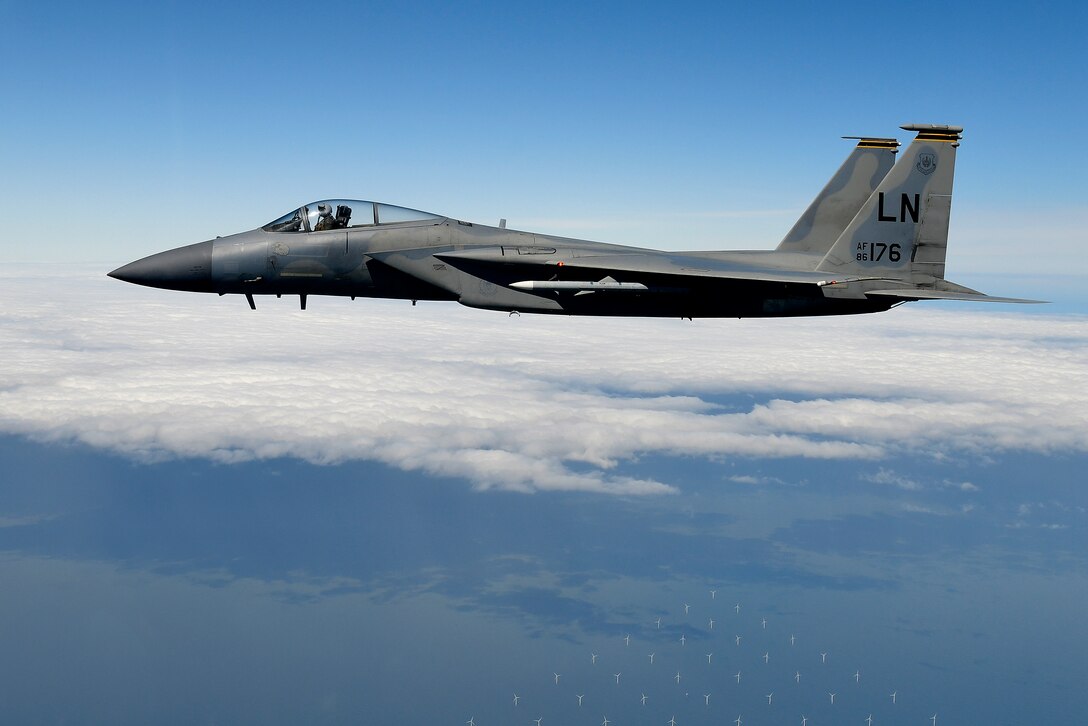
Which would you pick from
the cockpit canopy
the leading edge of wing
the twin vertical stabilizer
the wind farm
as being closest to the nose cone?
the cockpit canopy

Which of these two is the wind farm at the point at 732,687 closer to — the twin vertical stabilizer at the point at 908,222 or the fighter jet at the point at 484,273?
the twin vertical stabilizer at the point at 908,222

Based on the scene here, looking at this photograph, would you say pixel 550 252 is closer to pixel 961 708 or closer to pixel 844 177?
pixel 844 177

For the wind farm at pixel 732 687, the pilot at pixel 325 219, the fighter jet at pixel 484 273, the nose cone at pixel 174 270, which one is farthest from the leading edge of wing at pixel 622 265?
the wind farm at pixel 732 687

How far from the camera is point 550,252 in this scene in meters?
17.8

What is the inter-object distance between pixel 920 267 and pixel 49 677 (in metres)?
193

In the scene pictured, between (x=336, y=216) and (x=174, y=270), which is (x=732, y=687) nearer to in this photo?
(x=336, y=216)

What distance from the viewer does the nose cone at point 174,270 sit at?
1730 cm

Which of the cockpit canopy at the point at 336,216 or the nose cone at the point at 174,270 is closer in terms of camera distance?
the nose cone at the point at 174,270

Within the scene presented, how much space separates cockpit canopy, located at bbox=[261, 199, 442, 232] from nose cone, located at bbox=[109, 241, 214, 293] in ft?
5.22

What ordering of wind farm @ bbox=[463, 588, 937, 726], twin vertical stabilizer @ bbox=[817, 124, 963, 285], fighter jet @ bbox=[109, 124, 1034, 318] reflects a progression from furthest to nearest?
wind farm @ bbox=[463, 588, 937, 726]
twin vertical stabilizer @ bbox=[817, 124, 963, 285]
fighter jet @ bbox=[109, 124, 1034, 318]

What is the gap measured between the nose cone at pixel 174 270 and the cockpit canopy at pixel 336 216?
5.22 ft

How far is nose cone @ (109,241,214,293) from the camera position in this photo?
17.3 m

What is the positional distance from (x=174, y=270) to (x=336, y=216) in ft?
12.3

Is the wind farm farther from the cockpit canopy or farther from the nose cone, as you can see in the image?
the nose cone
